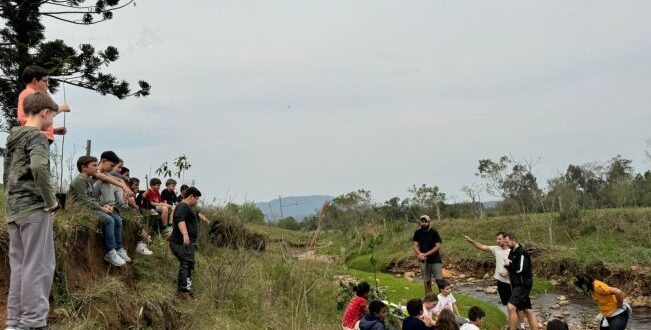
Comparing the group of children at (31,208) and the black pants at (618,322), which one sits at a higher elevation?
the group of children at (31,208)

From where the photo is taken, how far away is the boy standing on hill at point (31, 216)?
331cm

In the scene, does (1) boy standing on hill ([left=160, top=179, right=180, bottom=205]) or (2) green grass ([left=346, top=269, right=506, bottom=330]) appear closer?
(1) boy standing on hill ([left=160, top=179, right=180, bottom=205])

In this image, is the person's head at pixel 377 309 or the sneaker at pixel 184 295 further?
the sneaker at pixel 184 295

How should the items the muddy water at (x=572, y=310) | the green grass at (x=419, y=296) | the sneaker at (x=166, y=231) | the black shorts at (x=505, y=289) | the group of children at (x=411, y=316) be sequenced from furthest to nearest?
the muddy water at (x=572, y=310)
the green grass at (x=419, y=296)
the sneaker at (x=166, y=231)
the black shorts at (x=505, y=289)
the group of children at (x=411, y=316)

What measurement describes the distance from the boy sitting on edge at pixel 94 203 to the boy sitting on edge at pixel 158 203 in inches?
99.0

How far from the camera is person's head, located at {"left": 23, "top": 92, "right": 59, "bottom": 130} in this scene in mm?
3432

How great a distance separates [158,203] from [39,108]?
5.27m

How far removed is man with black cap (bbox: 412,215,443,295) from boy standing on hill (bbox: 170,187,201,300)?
12.8ft

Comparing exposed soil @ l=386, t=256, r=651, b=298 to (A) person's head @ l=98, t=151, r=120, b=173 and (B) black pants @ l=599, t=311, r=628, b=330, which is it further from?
(A) person's head @ l=98, t=151, r=120, b=173

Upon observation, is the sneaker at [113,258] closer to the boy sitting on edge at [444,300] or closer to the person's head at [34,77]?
the person's head at [34,77]

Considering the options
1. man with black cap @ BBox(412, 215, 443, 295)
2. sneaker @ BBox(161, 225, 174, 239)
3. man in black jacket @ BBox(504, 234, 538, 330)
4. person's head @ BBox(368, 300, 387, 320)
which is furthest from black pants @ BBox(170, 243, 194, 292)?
man in black jacket @ BBox(504, 234, 538, 330)

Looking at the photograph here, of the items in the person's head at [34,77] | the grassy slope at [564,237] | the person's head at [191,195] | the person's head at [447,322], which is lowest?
the grassy slope at [564,237]

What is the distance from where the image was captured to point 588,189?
34.7m

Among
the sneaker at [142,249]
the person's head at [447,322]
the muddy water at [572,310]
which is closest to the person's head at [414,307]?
the person's head at [447,322]
